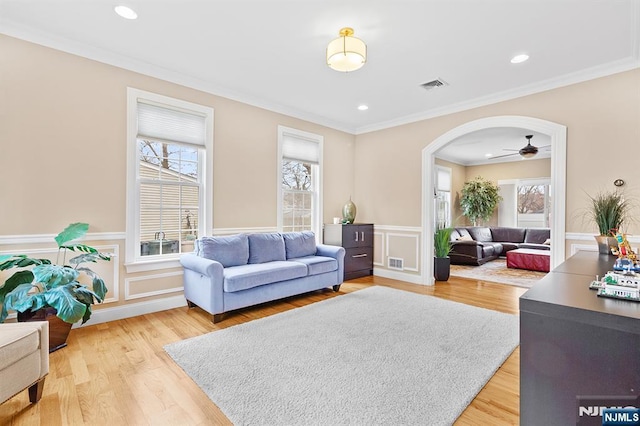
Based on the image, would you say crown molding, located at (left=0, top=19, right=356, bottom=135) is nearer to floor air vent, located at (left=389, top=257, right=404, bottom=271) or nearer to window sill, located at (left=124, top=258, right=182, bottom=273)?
window sill, located at (left=124, top=258, right=182, bottom=273)

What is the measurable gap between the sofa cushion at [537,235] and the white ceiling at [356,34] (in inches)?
196

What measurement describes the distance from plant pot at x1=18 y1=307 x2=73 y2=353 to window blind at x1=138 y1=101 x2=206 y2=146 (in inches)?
77.0

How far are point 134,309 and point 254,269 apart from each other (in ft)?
4.59

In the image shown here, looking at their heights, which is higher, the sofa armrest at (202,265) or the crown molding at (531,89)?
the crown molding at (531,89)

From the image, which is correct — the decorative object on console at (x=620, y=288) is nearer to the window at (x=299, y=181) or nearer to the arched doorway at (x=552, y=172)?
the arched doorway at (x=552, y=172)

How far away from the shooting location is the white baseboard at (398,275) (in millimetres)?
5075

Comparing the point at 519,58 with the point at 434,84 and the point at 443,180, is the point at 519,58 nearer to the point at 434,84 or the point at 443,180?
the point at 434,84

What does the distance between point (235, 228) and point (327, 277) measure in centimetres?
149

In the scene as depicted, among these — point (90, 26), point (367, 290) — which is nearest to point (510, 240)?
point (367, 290)

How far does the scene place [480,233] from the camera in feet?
26.0

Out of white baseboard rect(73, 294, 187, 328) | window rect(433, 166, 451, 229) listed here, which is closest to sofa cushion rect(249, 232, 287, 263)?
white baseboard rect(73, 294, 187, 328)

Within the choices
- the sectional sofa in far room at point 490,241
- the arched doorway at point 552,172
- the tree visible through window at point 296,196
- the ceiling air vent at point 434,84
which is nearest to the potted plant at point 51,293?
the tree visible through window at point 296,196

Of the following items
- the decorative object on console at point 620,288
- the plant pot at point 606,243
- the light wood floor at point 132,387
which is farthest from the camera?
the plant pot at point 606,243

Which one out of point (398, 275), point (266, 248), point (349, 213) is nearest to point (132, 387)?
point (266, 248)
